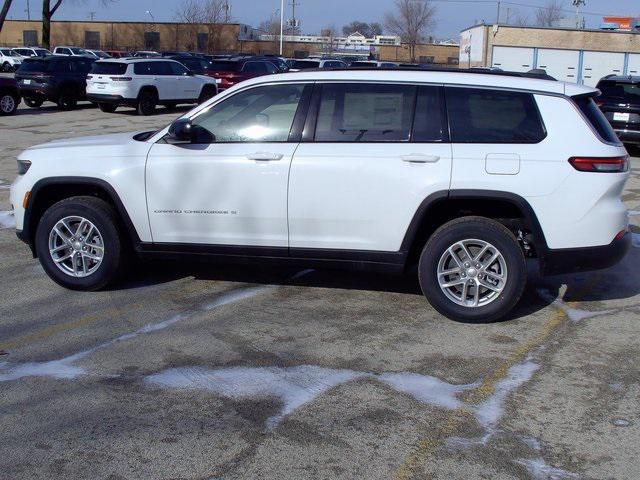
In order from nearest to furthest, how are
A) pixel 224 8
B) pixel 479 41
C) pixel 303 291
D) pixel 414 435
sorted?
pixel 414 435, pixel 303 291, pixel 479 41, pixel 224 8

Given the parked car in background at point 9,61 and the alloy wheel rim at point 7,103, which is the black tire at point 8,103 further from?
the parked car in background at point 9,61

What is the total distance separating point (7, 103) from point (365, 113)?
20010 mm

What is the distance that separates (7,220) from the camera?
952 cm

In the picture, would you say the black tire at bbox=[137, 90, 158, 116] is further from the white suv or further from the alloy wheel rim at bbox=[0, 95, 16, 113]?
the alloy wheel rim at bbox=[0, 95, 16, 113]

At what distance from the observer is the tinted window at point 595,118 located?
19.7 feet

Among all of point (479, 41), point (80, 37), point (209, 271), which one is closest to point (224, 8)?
point (80, 37)

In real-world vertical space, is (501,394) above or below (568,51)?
below

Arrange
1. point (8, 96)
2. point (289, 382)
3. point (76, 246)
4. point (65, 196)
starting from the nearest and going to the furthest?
point (289, 382)
point (76, 246)
point (65, 196)
point (8, 96)

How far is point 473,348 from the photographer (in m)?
5.62

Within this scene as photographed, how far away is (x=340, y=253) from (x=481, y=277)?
1.08m

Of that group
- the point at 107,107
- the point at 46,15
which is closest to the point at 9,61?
the point at 46,15

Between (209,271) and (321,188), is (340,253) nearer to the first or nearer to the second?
(321,188)

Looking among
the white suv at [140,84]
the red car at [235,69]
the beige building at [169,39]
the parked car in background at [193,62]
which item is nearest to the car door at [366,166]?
the white suv at [140,84]

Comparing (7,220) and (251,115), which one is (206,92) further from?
(251,115)
